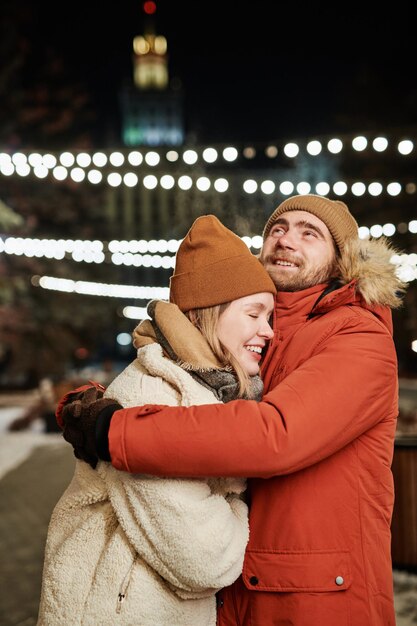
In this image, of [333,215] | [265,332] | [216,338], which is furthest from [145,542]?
[333,215]

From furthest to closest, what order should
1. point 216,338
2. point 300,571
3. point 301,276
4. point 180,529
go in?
1. point 301,276
2. point 216,338
3. point 300,571
4. point 180,529

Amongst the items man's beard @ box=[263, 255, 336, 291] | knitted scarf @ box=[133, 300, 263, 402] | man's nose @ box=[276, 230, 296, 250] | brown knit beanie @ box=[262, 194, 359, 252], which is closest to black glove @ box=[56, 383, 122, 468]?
knitted scarf @ box=[133, 300, 263, 402]

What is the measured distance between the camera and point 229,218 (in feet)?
80.8

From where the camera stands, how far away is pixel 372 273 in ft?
7.28

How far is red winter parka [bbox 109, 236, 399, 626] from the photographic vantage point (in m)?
1.77

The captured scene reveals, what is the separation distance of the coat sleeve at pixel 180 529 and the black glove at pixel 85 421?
13cm

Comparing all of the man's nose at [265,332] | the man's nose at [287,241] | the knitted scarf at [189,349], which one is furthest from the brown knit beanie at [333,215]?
the knitted scarf at [189,349]

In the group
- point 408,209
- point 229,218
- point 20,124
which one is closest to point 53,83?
point 20,124

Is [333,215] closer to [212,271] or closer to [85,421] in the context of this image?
[212,271]

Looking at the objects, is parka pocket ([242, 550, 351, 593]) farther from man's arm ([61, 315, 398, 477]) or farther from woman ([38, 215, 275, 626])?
man's arm ([61, 315, 398, 477])

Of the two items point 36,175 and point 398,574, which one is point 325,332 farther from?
point 36,175

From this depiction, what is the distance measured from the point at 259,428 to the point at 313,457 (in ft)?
0.74

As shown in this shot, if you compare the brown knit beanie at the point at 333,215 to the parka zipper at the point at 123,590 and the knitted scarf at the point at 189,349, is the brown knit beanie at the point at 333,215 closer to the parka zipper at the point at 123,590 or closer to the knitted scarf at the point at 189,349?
the knitted scarf at the point at 189,349

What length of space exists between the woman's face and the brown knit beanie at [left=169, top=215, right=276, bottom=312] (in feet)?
0.13
